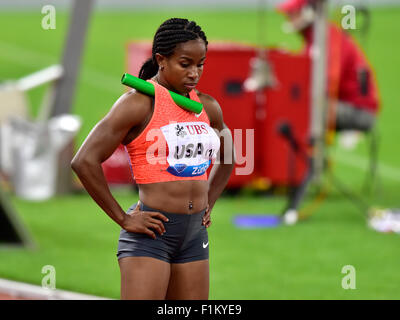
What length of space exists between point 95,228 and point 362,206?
305 centimetres

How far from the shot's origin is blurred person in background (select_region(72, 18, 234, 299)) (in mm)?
4055

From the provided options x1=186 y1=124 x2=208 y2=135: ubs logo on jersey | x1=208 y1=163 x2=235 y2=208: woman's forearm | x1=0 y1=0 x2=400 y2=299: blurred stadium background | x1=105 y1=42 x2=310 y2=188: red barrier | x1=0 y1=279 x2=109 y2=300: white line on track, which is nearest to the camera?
x1=186 y1=124 x2=208 y2=135: ubs logo on jersey

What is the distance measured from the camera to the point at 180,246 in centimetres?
422

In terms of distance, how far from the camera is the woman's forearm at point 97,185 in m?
4.05

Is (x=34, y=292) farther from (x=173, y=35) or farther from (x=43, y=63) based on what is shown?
(x=43, y=63)

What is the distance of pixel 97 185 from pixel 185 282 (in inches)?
23.2

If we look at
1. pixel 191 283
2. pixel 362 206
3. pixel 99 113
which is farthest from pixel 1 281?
pixel 99 113

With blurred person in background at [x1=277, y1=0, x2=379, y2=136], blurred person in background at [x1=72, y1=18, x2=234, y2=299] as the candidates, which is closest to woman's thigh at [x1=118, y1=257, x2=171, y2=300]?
blurred person in background at [x1=72, y1=18, x2=234, y2=299]

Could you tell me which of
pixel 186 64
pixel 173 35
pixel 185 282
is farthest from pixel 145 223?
pixel 173 35

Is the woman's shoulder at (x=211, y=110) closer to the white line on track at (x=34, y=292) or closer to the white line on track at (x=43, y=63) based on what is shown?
the white line on track at (x=34, y=292)

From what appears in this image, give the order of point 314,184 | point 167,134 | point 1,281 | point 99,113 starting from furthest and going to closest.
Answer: point 99,113 < point 314,184 < point 1,281 < point 167,134

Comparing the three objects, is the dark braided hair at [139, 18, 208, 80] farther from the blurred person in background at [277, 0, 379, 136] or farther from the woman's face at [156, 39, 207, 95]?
the blurred person in background at [277, 0, 379, 136]

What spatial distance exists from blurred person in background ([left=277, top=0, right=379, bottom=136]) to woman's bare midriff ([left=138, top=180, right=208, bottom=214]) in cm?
647
